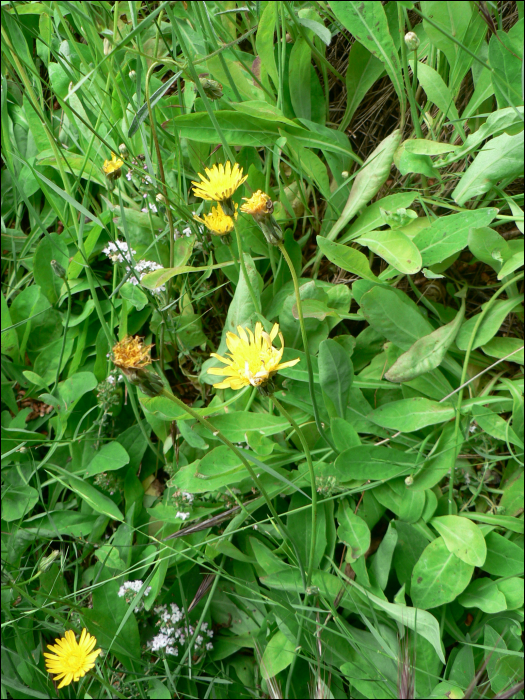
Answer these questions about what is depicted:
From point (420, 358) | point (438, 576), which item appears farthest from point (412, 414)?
point (438, 576)

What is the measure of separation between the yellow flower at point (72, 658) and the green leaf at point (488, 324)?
1.13 metres

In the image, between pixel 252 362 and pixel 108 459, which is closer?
pixel 252 362

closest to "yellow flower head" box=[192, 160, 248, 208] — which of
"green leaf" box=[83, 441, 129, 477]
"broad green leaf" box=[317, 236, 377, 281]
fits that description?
"broad green leaf" box=[317, 236, 377, 281]

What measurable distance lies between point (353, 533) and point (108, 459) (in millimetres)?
692

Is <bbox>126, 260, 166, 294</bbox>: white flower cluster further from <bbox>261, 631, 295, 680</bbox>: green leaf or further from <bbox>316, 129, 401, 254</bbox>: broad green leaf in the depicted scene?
<bbox>261, 631, 295, 680</bbox>: green leaf

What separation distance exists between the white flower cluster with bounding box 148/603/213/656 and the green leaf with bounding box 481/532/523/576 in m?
→ 0.73

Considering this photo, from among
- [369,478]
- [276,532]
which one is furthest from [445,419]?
[276,532]

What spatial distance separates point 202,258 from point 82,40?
0.90m

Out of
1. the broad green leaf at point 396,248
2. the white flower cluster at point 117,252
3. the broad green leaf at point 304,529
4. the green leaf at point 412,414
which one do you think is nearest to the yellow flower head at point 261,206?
the broad green leaf at point 396,248

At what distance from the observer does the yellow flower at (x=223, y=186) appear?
1212 millimetres

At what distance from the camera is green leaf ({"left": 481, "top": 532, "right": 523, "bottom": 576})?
1.23 metres

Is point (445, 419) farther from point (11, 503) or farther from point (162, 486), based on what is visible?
point (11, 503)

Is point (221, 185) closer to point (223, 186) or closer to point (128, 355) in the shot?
point (223, 186)

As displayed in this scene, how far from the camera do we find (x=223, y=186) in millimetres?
1249
